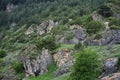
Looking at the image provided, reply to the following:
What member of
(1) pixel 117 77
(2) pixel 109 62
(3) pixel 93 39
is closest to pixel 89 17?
(3) pixel 93 39

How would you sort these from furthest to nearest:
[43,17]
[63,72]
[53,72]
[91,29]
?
[43,17], [91,29], [53,72], [63,72]

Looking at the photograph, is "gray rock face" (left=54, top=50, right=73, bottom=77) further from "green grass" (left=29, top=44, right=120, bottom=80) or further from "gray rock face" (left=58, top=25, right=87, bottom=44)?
"gray rock face" (left=58, top=25, right=87, bottom=44)

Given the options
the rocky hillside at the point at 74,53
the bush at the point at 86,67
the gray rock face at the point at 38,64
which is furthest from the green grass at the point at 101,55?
the bush at the point at 86,67

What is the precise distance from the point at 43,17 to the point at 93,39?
9991 centimetres

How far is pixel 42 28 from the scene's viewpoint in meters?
153

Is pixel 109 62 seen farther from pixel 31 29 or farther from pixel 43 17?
pixel 43 17

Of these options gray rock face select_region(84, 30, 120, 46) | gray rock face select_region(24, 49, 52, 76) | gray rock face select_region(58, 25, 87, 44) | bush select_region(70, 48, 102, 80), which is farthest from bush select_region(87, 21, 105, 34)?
bush select_region(70, 48, 102, 80)

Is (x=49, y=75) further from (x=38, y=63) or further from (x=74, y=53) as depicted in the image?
(x=74, y=53)

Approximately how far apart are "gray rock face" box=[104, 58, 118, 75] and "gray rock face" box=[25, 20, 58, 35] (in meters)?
84.2

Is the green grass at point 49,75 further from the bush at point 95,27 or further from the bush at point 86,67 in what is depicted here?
the bush at point 95,27

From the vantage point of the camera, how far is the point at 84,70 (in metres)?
59.3

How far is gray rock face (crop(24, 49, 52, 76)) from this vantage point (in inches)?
3241

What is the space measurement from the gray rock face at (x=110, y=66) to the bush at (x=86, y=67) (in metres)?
1.29

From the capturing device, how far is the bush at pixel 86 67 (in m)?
58.7
